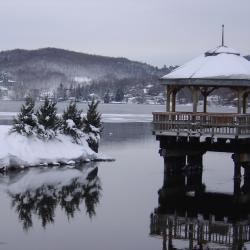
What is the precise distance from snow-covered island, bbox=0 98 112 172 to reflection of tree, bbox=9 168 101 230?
18.5 feet

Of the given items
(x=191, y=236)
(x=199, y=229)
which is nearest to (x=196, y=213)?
(x=199, y=229)

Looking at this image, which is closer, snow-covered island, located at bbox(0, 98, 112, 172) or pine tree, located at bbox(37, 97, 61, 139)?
snow-covered island, located at bbox(0, 98, 112, 172)

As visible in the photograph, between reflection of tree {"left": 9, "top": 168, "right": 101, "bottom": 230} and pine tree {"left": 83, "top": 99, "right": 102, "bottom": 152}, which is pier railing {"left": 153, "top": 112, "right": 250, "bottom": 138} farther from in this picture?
pine tree {"left": 83, "top": 99, "right": 102, "bottom": 152}

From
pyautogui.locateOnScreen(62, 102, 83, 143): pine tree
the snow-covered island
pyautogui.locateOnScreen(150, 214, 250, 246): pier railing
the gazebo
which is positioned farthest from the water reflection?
pyautogui.locateOnScreen(62, 102, 83, 143): pine tree

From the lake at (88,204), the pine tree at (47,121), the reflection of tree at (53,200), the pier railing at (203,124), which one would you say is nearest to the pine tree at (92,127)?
the lake at (88,204)

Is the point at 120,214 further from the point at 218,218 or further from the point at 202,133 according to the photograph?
the point at 202,133

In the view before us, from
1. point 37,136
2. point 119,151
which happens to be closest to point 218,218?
point 37,136

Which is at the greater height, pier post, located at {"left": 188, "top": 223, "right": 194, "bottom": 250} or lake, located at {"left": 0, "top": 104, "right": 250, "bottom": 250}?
lake, located at {"left": 0, "top": 104, "right": 250, "bottom": 250}

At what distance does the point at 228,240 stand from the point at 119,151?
26428 millimetres

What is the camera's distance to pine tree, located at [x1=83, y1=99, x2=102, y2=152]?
139 feet

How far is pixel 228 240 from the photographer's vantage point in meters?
20.4

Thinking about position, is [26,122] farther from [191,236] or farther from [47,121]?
[191,236]

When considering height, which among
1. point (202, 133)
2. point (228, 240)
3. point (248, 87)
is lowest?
point (228, 240)

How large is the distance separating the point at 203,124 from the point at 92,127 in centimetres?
1329
